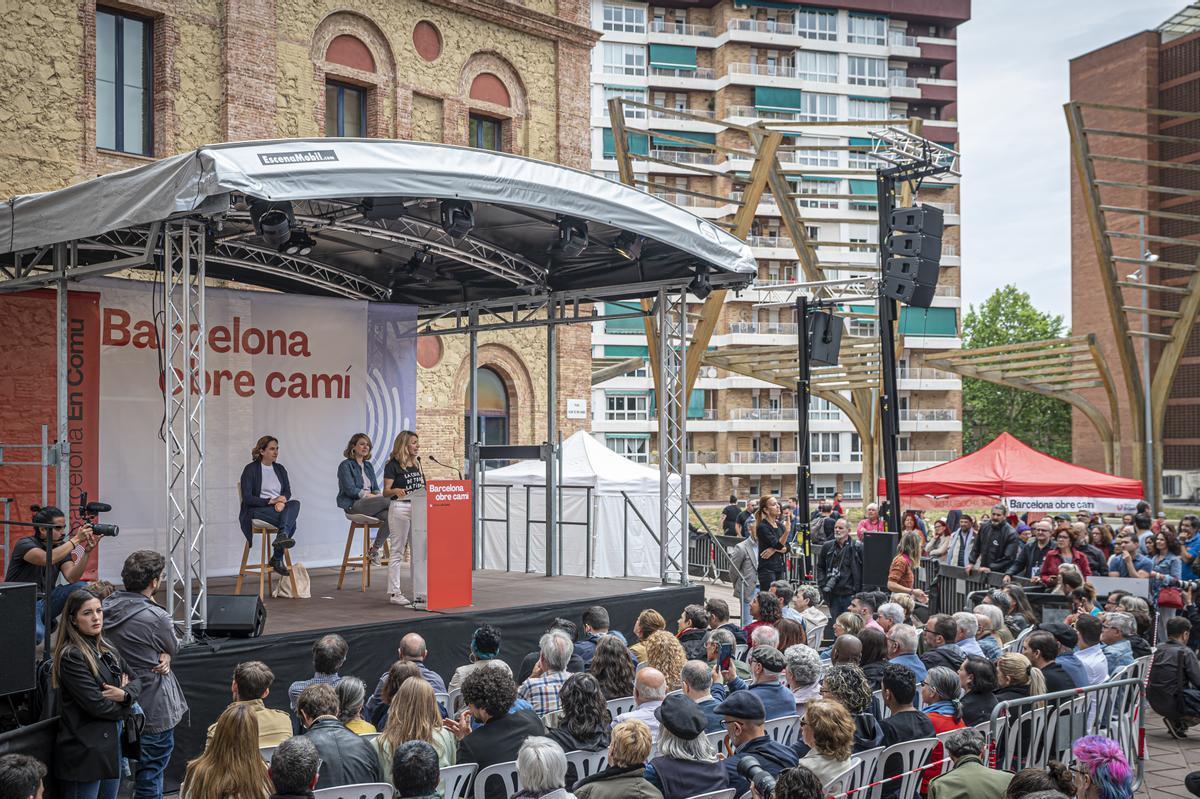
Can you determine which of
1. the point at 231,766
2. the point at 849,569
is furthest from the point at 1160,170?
the point at 231,766

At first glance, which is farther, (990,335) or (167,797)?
(990,335)

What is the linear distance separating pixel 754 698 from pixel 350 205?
774 cm

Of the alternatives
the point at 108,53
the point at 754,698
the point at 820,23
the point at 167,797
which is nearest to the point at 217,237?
the point at 167,797

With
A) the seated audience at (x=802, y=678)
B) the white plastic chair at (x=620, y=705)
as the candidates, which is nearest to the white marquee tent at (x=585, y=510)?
the white plastic chair at (x=620, y=705)

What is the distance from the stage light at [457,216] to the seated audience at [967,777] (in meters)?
Answer: 7.09

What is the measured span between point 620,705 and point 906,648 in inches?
82.6

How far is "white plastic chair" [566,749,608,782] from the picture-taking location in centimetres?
529

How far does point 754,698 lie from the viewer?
5.01m

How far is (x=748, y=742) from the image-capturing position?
5.05 meters

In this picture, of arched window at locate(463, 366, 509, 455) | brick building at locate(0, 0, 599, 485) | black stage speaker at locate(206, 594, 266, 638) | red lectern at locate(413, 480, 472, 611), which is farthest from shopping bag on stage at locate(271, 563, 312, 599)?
arched window at locate(463, 366, 509, 455)

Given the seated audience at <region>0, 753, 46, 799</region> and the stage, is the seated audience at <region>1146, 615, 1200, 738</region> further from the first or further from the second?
the seated audience at <region>0, 753, 46, 799</region>

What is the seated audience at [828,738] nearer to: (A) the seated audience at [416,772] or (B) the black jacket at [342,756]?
(A) the seated audience at [416,772]

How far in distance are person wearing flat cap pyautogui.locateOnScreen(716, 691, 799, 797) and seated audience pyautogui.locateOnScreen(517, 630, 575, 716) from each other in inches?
61.9

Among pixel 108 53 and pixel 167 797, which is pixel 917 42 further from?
pixel 167 797
